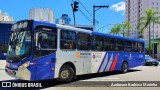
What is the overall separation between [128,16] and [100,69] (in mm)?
148356

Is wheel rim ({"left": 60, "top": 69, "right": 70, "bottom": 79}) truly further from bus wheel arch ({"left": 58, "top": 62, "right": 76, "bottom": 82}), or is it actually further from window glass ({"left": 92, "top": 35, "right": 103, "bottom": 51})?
window glass ({"left": 92, "top": 35, "right": 103, "bottom": 51})

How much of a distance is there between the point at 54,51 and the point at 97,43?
4227 mm

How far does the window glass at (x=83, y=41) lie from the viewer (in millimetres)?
14998

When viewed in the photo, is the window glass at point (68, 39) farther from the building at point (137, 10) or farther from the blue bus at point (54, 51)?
the building at point (137, 10)

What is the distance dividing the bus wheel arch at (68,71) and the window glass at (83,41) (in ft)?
A: 3.84

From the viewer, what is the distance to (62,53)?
537 inches

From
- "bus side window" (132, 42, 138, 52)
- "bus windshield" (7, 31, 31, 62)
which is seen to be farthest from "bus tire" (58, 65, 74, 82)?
"bus side window" (132, 42, 138, 52)

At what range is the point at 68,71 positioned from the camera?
1405 centimetres

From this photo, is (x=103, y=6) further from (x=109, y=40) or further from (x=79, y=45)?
(x=79, y=45)

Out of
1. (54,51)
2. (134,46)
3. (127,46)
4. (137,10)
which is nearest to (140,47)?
(134,46)

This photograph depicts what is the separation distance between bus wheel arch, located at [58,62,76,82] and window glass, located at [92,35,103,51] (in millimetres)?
2408

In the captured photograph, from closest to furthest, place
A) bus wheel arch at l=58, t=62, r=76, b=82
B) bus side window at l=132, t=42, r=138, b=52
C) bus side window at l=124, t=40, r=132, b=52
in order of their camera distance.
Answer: bus wheel arch at l=58, t=62, r=76, b=82 < bus side window at l=124, t=40, r=132, b=52 < bus side window at l=132, t=42, r=138, b=52

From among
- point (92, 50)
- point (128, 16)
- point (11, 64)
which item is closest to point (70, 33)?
point (92, 50)

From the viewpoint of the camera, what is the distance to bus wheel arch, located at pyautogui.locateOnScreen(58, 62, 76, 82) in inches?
536
